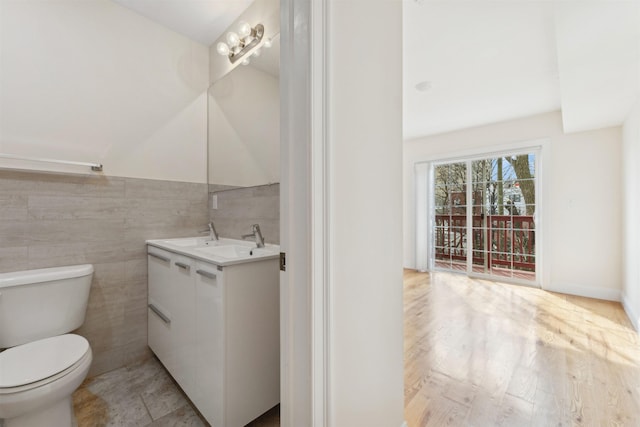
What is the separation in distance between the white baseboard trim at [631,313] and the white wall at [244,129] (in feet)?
11.1

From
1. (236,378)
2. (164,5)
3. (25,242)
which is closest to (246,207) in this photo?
(236,378)

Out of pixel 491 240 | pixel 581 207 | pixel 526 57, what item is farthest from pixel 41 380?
pixel 581 207

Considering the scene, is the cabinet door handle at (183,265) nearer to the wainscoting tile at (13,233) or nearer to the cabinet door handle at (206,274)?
the cabinet door handle at (206,274)

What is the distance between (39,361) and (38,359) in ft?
0.09

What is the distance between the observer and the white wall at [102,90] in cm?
156

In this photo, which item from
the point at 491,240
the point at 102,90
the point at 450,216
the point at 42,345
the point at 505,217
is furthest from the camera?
the point at 450,216

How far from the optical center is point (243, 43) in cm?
196

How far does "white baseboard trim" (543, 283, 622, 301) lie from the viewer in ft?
10.5

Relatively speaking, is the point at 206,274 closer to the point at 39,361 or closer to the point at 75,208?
the point at 39,361

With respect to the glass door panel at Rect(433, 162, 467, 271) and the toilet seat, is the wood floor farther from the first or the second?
the toilet seat

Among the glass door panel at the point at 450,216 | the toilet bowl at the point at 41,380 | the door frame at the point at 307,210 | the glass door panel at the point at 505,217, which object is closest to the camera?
the door frame at the point at 307,210

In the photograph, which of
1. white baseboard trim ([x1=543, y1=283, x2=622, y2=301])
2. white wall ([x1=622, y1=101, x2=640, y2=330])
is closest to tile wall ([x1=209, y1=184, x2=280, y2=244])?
white wall ([x1=622, y1=101, x2=640, y2=330])

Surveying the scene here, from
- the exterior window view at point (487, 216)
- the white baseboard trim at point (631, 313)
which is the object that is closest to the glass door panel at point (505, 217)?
the exterior window view at point (487, 216)

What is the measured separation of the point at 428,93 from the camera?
3133mm
